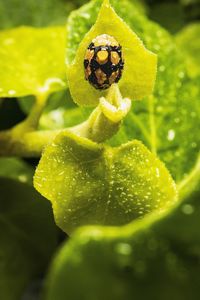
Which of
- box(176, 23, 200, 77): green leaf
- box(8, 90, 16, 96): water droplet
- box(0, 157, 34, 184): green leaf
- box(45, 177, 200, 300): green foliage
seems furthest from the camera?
box(176, 23, 200, 77): green leaf

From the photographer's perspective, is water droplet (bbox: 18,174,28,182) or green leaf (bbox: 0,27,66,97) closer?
green leaf (bbox: 0,27,66,97)

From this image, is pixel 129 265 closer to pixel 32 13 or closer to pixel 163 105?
pixel 163 105

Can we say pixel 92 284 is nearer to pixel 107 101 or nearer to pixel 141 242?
pixel 141 242

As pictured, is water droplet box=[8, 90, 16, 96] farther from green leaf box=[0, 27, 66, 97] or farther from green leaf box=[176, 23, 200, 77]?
green leaf box=[176, 23, 200, 77]

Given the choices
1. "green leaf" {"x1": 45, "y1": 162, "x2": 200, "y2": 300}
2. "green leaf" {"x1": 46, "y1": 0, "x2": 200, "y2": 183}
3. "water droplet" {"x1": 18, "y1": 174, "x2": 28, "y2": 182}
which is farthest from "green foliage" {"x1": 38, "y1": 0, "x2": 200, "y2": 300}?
"water droplet" {"x1": 18, "y1": 174, "x2": 28, "y2": 182}

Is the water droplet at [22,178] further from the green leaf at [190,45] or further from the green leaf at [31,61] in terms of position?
the green leaf at [190,45]

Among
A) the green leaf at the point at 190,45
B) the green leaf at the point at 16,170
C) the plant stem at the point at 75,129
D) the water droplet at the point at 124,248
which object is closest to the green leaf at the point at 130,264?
the water droplet at the point at 124,248
